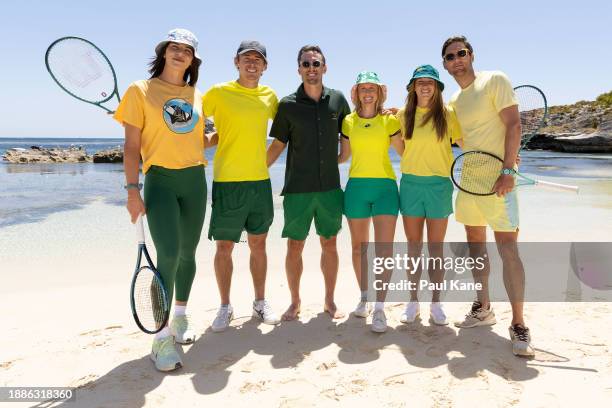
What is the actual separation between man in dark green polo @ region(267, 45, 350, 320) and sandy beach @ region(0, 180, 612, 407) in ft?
3.17

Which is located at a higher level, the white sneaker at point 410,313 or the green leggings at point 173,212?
the green leggings at point 173,212

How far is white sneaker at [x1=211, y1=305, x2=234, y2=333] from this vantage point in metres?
4.57

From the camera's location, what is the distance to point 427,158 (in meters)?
4.32

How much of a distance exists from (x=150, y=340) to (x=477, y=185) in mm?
3583

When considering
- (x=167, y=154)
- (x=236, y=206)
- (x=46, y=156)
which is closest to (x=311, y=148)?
(x=236, y=206)

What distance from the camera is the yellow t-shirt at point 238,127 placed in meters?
4.37

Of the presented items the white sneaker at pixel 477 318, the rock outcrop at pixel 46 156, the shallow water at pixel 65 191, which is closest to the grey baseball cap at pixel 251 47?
the white sneaker at pixel 477 318

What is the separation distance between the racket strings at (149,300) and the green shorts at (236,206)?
0.93 m

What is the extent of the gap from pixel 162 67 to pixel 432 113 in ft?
8.67

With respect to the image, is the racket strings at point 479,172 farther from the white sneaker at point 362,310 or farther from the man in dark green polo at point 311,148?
the white sneaker at point 362,310

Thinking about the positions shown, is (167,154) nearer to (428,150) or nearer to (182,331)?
(182,331)

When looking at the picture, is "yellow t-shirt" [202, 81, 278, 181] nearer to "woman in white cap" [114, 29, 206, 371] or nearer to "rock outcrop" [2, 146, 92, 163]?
"woman in white cap" [114, 29, 206, 371]

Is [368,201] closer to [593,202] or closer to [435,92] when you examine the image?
[435,92]

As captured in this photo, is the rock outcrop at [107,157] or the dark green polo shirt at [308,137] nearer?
the dark green polo shirt at [308,137]
